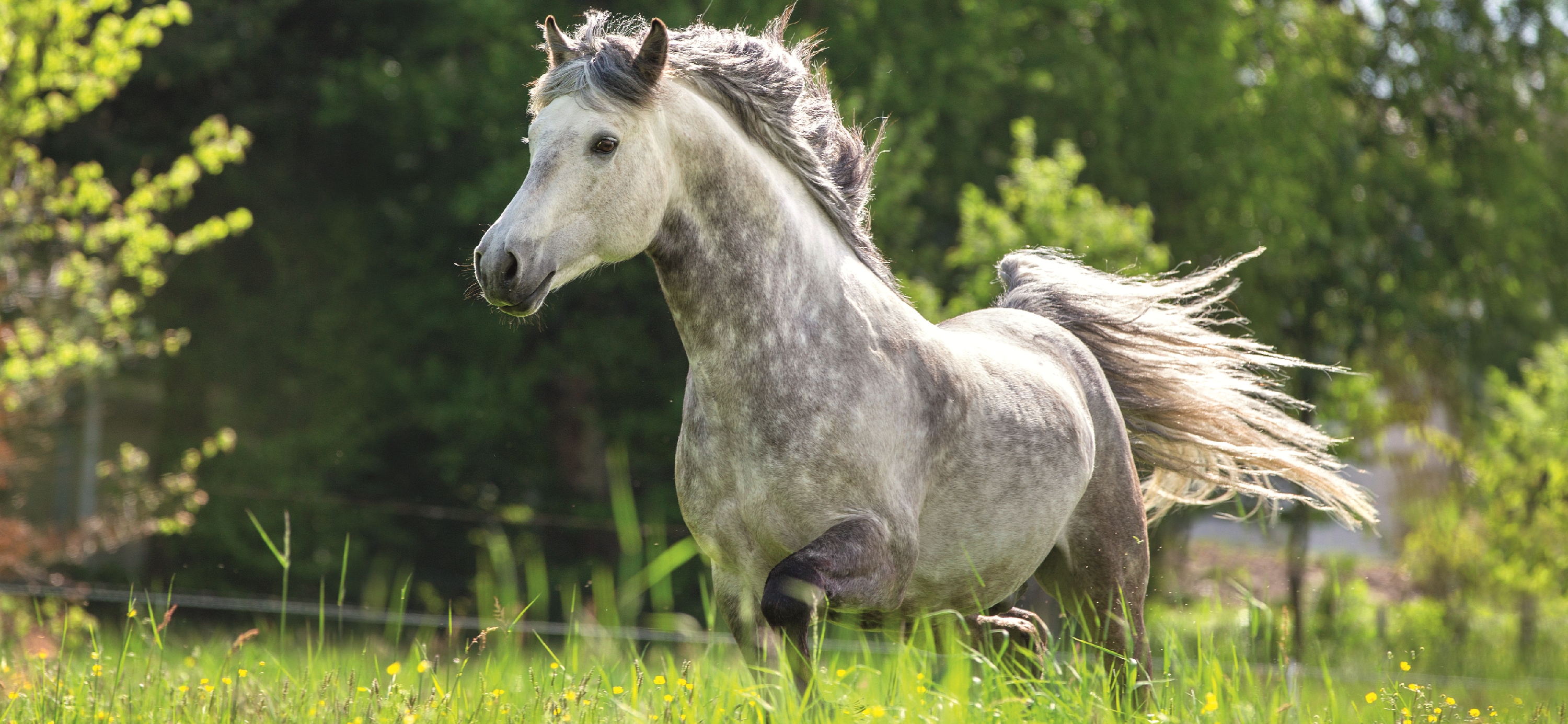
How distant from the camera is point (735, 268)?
3.24 meters

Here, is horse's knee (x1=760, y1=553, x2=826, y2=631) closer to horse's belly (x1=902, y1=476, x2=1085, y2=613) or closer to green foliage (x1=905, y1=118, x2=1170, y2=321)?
horse's belly (x1=902, y1=476, x2=1085, y2=613)

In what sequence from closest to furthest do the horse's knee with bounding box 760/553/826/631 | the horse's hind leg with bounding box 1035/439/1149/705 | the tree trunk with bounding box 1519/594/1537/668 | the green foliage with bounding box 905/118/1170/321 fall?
the horse's knee with bounding box 760/553/826/631 → the horse's hind leg with bounding box 1035/439/1149/705 → the green foliage with bounding box 905/118/1170/321 → the tree trunk with bounding box 1519/594/1537/668

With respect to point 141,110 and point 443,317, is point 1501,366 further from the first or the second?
point 141,110

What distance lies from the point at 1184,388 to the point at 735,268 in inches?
81.8

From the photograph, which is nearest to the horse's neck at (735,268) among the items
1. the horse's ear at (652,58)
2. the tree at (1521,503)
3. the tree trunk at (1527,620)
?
the horse's ear at (652,58)

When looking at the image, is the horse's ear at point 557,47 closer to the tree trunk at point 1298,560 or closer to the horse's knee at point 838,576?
the horse's knee at point 838,576

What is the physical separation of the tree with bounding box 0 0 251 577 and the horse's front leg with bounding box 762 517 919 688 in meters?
6.62

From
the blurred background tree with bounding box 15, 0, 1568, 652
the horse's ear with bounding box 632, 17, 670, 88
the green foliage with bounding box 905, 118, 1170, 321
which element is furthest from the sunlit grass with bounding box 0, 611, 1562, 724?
the blurred background tree with bounding box 15, 0, 1568, 652

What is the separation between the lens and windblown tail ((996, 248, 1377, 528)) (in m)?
4.64

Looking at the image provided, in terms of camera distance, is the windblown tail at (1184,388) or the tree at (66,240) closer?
the windblown tail at (1184,388)

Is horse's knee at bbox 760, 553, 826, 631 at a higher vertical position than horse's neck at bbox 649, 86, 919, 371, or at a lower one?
lower

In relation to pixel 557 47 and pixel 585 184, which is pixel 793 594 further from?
pixel 557 47

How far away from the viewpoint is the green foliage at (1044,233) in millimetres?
9547

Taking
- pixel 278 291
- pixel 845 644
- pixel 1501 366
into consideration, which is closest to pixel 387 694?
pixel 845 644
